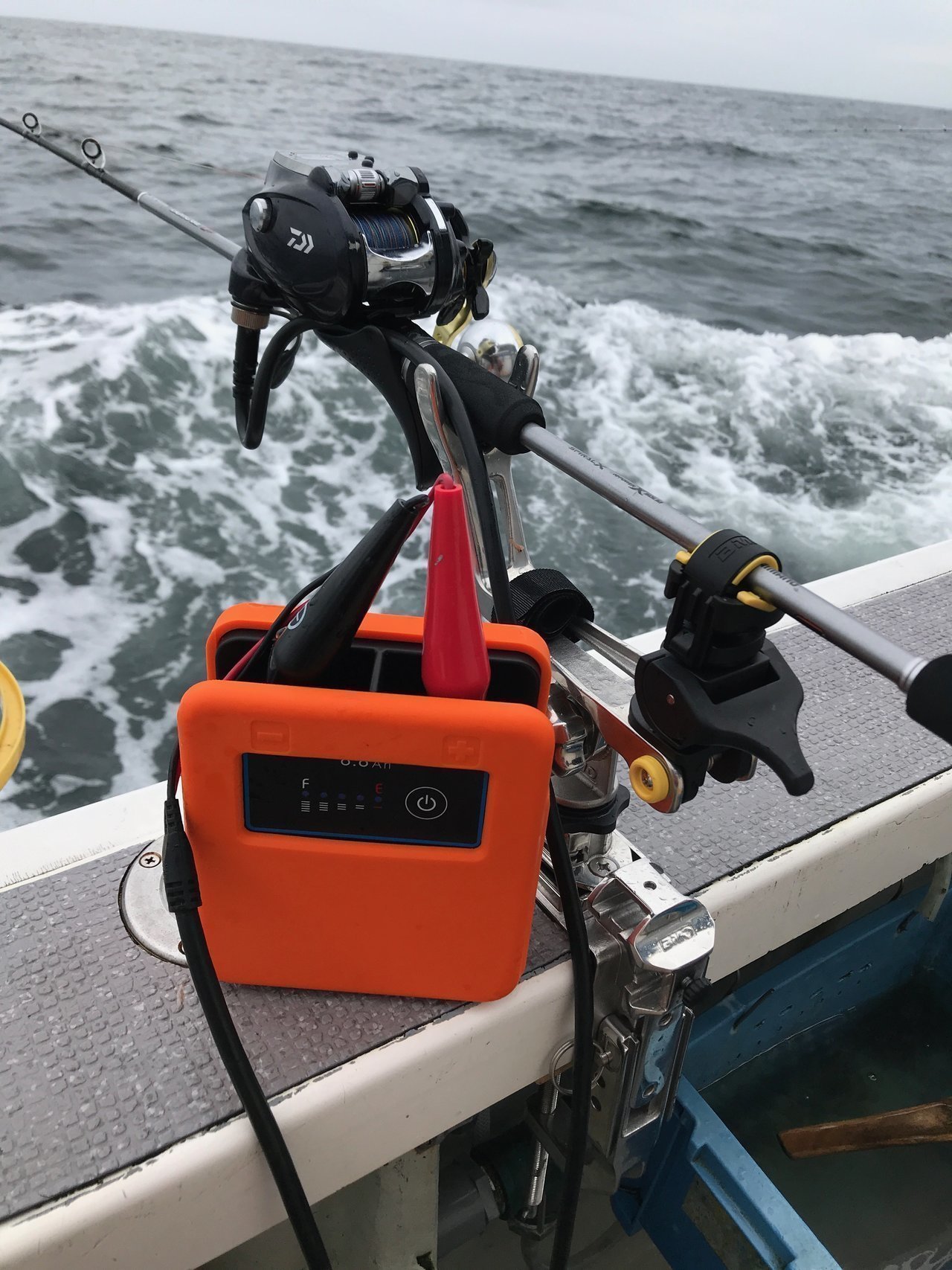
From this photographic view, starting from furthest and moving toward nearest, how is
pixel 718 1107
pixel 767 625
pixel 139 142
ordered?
pixel 139 142
pixel 718 1107
pixel 767 625

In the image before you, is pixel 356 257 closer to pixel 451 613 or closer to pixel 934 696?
pixel 451 613

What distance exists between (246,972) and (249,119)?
1009 centimetres

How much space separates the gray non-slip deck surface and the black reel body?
23.7 inches

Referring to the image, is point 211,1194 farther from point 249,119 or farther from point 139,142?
point 249,119

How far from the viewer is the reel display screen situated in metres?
0.67

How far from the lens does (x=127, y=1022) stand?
808 mm

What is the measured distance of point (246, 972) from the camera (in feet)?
2.61

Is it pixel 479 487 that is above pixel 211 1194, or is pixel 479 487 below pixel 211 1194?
above

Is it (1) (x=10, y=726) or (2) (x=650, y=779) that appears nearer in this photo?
(2) (x=650, y=779)

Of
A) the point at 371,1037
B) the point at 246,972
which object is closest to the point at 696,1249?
the point at 371,1037

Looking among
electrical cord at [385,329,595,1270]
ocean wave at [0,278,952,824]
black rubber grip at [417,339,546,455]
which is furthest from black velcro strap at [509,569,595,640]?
ocean wave at [0,278,952,824]

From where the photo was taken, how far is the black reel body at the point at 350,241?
81cm

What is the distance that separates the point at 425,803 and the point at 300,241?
50cm

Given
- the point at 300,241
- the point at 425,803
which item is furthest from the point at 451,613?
the point at 300,241
